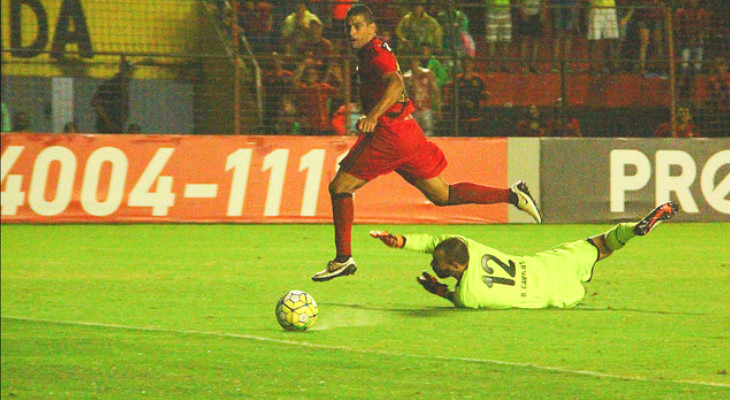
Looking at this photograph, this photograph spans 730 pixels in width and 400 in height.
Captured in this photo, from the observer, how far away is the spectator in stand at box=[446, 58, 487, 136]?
17.3 meters

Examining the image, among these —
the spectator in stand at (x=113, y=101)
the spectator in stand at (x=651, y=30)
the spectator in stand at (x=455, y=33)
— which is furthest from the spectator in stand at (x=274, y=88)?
the spectator in stand at (x=651, y=30)

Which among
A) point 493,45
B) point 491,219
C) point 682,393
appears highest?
point 493,45

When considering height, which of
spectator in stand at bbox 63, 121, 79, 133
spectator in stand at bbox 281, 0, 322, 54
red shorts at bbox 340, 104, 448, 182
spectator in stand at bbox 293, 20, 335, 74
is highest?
spectator in stand at bbox 281, 0, 322, 54

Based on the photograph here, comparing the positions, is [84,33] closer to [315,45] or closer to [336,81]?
[315,45]

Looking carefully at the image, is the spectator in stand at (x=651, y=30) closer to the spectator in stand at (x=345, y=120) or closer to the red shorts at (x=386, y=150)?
the spectator in stand at (x=345, y=120)

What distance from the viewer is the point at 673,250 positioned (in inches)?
520

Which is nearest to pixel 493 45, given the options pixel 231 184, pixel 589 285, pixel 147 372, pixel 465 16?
pixel 465 16

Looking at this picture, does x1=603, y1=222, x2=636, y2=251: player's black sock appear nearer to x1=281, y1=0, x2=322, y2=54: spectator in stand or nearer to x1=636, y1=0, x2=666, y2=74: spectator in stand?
x1=281, y1=0, x2=322, y2=54: spectator in stand

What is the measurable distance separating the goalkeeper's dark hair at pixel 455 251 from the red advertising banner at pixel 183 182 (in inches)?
320

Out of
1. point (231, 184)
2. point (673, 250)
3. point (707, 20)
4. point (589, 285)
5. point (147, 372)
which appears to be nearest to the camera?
point (147, 372)

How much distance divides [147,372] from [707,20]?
47.2 ft

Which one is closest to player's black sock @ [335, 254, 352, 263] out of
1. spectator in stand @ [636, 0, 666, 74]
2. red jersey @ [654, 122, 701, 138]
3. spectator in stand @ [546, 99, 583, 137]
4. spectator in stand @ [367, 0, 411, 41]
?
spectator in stand @ [367, 0, 411, 41]

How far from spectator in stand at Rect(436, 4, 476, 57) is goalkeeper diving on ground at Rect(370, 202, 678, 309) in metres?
9.52

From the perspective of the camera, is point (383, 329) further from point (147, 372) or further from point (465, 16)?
point (465, 16)
